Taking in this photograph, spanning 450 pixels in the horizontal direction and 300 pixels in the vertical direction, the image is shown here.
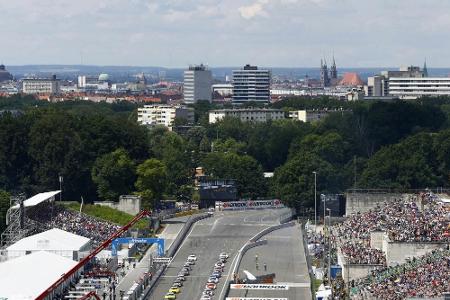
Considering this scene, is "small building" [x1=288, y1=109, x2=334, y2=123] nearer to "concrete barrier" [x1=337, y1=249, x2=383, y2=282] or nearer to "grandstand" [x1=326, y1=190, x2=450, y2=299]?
"grandstand" [x1=326, y1=190, x2=450, y2=299]

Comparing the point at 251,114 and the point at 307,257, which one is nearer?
the point at 307,257

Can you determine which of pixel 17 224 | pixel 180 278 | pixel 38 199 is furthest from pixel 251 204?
pixel 180 278

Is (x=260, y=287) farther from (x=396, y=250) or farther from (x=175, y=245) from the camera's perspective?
(x=175, y=245)

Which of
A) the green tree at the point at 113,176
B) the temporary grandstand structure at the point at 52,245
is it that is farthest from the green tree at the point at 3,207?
the green tree at the point at 113,176

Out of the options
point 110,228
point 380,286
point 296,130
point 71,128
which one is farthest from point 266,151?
point 380,286

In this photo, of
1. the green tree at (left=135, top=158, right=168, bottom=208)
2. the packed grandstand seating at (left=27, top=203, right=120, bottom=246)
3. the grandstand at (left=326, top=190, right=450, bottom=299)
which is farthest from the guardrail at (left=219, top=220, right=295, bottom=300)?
the green tree at (left=135, top=158, right=168, bottom=208)

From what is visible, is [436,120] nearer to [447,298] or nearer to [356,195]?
[356,195]

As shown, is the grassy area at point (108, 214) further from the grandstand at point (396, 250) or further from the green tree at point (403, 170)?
the green tree at point (403, 170)
